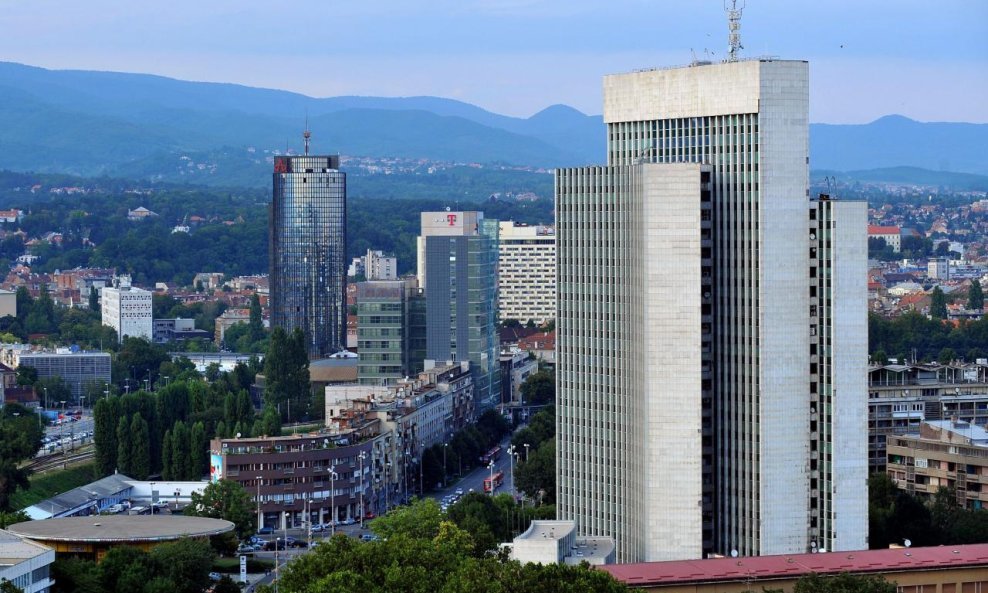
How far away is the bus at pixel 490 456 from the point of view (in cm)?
13362

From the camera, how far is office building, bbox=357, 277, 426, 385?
497ft

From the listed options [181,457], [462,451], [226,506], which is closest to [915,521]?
[226,506]

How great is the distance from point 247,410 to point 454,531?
55776mm

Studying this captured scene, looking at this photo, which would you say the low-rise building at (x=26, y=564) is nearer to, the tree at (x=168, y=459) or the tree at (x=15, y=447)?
the tree at (x=15, y=447)

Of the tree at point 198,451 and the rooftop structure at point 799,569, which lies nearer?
the rooftop structure at point 799,569

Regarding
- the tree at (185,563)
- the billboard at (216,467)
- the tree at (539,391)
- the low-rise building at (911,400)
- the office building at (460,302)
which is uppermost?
the office building at (460,302)

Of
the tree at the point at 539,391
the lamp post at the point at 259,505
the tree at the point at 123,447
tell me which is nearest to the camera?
the lamp post at the point at 259,505

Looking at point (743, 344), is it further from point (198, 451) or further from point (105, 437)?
point (105, 437)

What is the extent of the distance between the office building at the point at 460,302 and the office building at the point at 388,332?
1.19 metres

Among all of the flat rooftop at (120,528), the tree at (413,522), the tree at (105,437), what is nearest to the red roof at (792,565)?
the tree at (413,522)

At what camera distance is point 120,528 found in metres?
90.4

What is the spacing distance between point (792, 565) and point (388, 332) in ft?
277

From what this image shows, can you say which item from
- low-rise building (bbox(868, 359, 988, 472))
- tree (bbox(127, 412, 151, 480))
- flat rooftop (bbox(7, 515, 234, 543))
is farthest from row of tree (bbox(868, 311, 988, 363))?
flat rooftop (bbox(7, 515, 234, 543))

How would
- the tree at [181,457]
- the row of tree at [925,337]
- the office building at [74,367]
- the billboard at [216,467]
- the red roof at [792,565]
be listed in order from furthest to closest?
1. the row of tree at [925,337]
2. the office building at [74,367]
3. the tree at [181,457]
4. the billboard at [216,467]
5. the red roof at [792,565]
